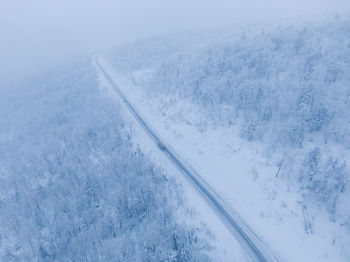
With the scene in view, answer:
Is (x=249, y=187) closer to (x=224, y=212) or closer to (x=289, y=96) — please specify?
(x=224, y=212)

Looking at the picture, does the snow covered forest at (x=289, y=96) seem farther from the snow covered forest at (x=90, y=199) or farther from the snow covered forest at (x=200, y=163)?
the snow covered forest at (x=90, y=199)

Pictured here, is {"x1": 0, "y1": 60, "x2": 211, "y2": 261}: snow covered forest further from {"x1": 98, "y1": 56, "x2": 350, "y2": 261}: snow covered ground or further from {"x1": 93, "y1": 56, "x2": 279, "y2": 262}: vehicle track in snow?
{"x1": 98, "y1": 56, "x2": 350, "y2": 261}: snow covered ground

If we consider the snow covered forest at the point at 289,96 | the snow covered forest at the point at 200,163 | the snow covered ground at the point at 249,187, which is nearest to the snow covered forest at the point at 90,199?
the snow covered forest at the point at 200,163

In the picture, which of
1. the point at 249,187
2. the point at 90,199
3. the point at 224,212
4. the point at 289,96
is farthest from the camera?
the point at 289,96

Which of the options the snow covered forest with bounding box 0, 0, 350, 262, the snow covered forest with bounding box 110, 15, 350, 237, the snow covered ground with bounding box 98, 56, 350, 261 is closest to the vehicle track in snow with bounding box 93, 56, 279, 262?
the snow covered forest with bounding box 0, 0, 350, 262

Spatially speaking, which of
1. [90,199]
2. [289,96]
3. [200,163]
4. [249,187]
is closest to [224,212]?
[249,187]

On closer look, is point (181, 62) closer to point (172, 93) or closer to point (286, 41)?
point (172, 93)
